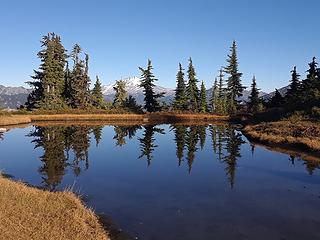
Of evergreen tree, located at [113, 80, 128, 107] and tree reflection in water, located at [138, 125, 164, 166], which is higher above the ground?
evergreen tree, located at [113, 80, 128, 107]

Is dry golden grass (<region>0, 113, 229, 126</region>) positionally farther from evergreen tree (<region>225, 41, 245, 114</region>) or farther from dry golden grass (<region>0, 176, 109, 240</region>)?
dry golden grass (<region>0, 176, 109, 240</region>)

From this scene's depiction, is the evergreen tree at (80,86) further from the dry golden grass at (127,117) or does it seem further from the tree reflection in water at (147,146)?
the tree reflection in water at (147,146)

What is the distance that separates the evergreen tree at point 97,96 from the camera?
10117 centimetres

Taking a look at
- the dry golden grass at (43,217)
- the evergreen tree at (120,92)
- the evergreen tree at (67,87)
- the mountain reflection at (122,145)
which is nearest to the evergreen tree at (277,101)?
the evergreen tree at (120,92)

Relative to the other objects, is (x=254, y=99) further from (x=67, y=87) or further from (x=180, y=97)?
(x=67, y=87)

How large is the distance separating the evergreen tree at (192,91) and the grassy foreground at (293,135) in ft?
164

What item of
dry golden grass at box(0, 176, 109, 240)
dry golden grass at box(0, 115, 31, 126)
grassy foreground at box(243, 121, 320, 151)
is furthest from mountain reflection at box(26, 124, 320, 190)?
dry golden grass at box(0, 115, 31, 126)

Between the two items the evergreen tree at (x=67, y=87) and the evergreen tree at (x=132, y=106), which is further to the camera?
the evergreen tree at (x=67, y=87)

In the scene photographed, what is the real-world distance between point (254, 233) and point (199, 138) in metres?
36.5

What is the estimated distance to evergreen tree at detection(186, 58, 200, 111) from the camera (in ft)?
339

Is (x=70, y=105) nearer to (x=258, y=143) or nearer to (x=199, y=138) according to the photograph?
(x=199, y=138)

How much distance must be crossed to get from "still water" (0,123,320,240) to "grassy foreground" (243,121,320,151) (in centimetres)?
268

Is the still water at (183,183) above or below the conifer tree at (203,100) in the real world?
below

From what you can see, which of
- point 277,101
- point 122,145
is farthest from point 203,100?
point 122,145
